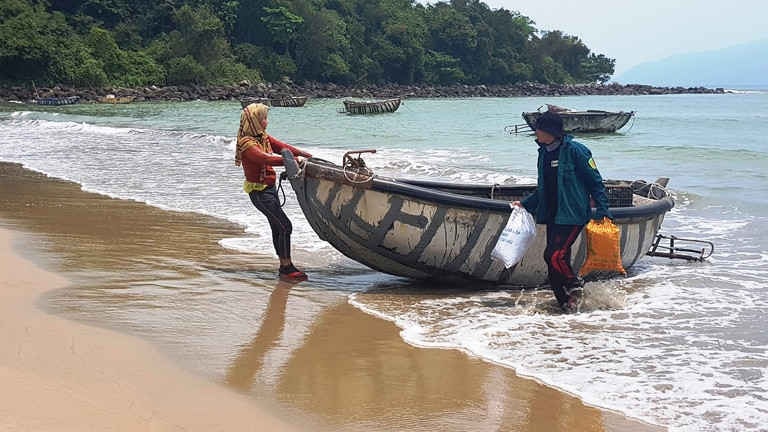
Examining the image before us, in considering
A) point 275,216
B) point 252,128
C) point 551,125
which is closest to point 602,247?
point 551,125

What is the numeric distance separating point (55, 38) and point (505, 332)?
63.9m

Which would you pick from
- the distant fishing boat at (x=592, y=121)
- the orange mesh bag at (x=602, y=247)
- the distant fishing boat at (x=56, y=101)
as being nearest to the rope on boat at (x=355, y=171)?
the orange mesh bag at (x=602, y=247)

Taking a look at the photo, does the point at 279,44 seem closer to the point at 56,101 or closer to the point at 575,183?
the point at 56,101

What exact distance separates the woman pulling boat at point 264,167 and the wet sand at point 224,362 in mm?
266

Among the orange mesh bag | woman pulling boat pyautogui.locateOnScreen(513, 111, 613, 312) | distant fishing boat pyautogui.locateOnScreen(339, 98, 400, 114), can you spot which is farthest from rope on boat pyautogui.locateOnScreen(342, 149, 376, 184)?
distant fishing boat pyautogui.locateOnScreen(339, 98, 400, 114)

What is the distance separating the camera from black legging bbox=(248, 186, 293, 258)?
22.5ft

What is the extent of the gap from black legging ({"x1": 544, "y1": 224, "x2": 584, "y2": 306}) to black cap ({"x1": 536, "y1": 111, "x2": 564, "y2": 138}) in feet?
2.09

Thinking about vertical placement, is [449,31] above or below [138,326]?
above

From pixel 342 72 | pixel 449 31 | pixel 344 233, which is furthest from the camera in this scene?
pixel 449 31

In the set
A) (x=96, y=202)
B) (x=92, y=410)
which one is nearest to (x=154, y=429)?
(x=92, y=410)

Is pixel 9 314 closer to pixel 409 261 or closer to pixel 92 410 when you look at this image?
pixel 92 410

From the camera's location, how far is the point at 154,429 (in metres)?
3.71

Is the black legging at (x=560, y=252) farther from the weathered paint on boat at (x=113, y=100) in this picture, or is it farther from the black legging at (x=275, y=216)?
the weathered paint on boat at (x=113, y=100)

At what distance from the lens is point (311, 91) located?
76.9m
